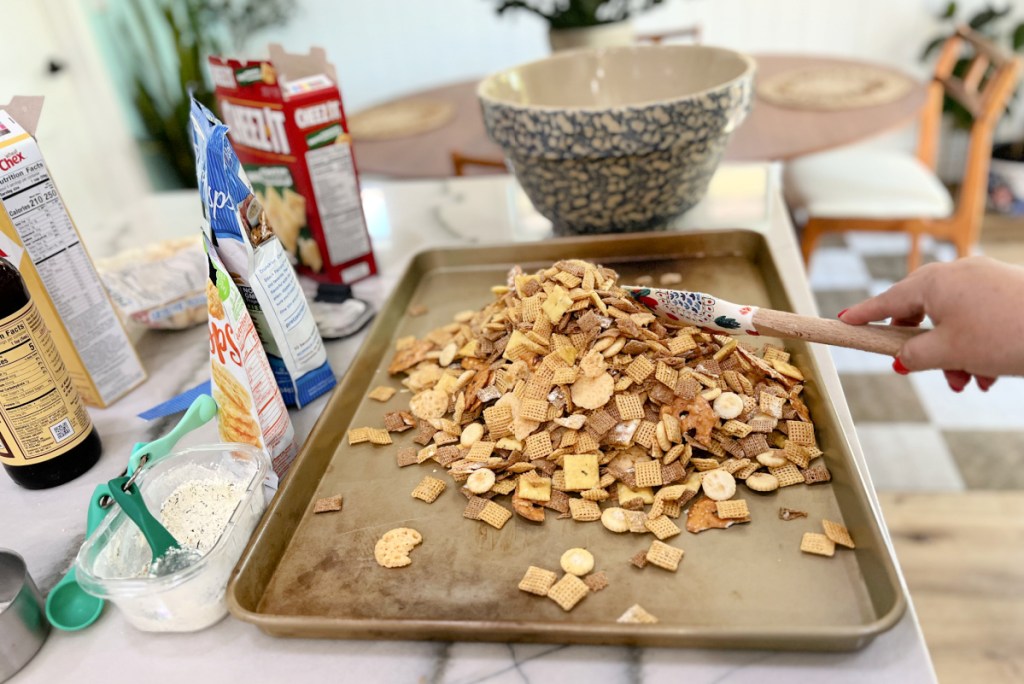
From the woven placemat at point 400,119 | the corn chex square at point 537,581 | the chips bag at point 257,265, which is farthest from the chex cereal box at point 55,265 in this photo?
the woven placemat at point 400,119

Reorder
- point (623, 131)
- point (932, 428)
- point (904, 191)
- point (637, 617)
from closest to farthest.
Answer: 1. point (637, 617)
2. point (623, 131)
3. point (932, 428)
4. point (904, 191)

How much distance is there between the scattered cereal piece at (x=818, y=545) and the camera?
56 centimetres

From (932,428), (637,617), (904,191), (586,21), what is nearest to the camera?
(637,617)

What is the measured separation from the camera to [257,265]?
2.25ft

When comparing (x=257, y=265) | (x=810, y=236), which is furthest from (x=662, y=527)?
(x=810, y=236)

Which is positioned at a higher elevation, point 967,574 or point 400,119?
point 400,119

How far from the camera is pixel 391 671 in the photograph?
0.53 meters

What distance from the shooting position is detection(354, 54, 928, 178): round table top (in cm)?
160

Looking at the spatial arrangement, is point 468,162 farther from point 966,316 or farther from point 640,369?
point 966,316

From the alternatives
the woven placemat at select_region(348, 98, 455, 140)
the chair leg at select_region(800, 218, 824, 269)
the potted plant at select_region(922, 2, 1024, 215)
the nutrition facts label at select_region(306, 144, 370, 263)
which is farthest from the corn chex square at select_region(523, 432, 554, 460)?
the potted plant at select_region(922, 2, 1024, 215)

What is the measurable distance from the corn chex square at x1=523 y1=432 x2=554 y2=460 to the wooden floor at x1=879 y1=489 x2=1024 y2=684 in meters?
0.92

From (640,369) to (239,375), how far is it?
362 millimetres

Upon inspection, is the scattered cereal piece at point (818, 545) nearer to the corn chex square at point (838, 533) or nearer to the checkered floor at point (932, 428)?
the corn chex square at point (838, 533)

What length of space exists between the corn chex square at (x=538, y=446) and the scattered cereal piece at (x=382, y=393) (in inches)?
7.6
